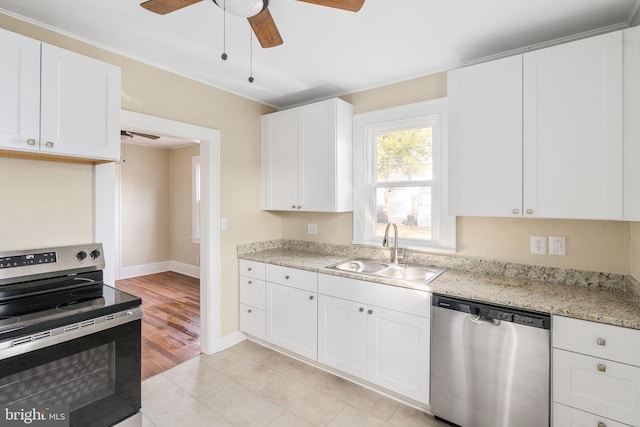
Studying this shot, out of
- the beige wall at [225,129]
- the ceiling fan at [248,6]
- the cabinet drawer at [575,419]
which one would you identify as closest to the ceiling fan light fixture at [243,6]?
the ceiling fan at [248,6]

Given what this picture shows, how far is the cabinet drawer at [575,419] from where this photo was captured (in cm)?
150

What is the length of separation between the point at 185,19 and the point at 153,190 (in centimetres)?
460

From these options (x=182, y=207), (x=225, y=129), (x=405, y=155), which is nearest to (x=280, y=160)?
(x=225, y=129)

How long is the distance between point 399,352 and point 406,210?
1172 mm

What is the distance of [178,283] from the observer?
5.24 m

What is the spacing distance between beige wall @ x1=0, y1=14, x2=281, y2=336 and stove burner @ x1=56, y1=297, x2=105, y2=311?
0.54 m

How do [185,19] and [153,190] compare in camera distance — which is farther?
[153,190]

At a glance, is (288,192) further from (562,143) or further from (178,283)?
(178,283)

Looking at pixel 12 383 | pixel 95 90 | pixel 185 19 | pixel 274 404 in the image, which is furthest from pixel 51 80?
pixel 274 404

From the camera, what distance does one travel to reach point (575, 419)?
61.9 inches

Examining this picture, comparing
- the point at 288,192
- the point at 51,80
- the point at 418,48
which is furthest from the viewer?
the point at 288,192

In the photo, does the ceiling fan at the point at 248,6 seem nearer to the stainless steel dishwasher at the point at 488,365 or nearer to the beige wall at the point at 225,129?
the beige wall at the point at 225,129

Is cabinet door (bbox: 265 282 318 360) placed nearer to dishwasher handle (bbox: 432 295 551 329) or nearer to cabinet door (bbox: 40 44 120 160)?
dishwasher handle (bbox: 432 295 551 329)

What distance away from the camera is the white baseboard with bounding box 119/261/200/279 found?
5.46 meters
